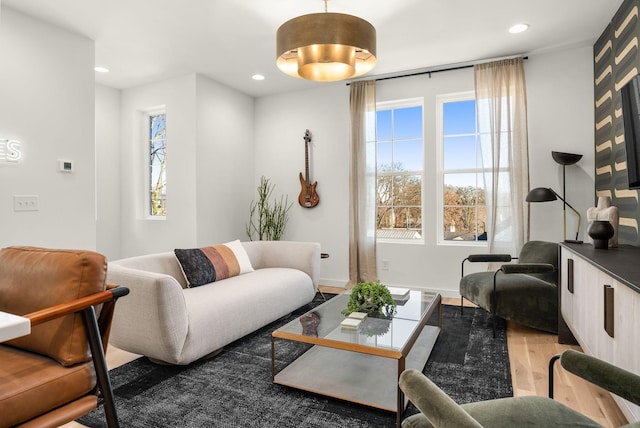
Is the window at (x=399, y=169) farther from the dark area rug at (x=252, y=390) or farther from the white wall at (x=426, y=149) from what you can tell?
the dark area rug at (x=252, y=390)

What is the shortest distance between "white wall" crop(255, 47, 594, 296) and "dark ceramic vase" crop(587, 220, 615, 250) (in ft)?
4.51

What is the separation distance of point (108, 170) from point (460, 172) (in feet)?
14.3

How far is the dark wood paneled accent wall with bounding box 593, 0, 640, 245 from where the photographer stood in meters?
2.79

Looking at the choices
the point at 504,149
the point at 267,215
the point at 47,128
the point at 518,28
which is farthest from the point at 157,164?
the point at 518,28

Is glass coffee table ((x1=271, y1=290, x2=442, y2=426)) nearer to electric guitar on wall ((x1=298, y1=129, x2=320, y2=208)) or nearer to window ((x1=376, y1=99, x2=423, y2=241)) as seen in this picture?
window ((x1=376, y1=99, x2=423, y2=241))

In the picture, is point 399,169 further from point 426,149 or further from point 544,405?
point 544,405

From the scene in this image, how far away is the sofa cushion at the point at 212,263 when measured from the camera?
3143 millimetres

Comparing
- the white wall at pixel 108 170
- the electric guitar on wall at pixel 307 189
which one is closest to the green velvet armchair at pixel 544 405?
the electric guitar on wall at pixel 307 189

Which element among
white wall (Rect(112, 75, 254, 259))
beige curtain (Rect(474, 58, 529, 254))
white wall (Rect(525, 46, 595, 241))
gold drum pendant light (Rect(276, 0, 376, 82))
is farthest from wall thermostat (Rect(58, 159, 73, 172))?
white wall (Rect(525, 46, 595, 241))

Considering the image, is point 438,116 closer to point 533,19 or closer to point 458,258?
point 533,19

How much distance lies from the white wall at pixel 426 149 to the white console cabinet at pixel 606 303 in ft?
4.89

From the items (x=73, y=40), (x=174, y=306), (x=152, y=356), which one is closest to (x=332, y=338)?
(x=174, y=306)

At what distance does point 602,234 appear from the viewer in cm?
258

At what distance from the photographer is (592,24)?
336 cm
